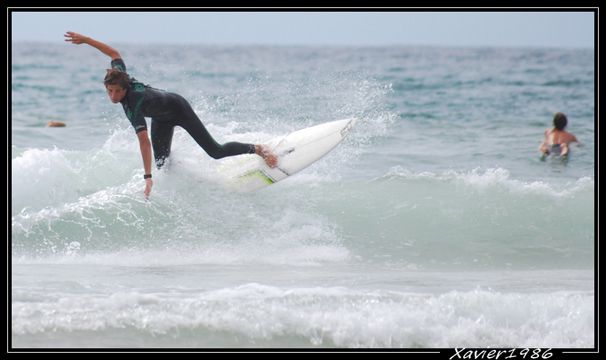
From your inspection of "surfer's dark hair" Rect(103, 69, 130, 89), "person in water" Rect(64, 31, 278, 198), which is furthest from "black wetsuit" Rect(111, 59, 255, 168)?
"surfer's dark hair" Rect(103, 69, 130, 89)

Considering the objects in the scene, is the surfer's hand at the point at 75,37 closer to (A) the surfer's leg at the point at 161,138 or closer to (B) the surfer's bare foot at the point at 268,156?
(A) the surfer's leg at the point at 161,138

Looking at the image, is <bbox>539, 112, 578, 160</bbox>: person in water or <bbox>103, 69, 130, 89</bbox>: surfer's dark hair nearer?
<bbox>103, 69, 130, 89</bbox>: surfer's dark hair

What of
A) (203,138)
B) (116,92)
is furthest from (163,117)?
(116,92)

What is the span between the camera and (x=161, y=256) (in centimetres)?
837

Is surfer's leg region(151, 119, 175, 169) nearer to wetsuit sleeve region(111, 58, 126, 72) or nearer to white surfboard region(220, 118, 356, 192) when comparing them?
wetsuit sleeve region(111, 58, 126, 72)

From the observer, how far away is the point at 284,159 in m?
8.82

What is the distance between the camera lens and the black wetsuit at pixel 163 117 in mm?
7850

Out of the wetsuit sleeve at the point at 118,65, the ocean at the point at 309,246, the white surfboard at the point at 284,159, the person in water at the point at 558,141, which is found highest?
the wetsuit sleeve at the point at 118,65

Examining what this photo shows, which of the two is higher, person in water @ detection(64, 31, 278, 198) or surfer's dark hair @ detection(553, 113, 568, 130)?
surfer's dark hair @ detection(553, 113, 568, 130)

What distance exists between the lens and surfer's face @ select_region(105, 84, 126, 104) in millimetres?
7652

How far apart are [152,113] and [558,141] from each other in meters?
7.26

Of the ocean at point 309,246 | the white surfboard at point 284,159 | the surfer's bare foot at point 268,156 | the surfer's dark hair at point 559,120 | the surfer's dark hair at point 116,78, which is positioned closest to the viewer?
the ocean at point 309,246

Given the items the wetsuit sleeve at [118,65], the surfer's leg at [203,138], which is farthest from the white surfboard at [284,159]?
the wetsuit sleeve at [118,65]

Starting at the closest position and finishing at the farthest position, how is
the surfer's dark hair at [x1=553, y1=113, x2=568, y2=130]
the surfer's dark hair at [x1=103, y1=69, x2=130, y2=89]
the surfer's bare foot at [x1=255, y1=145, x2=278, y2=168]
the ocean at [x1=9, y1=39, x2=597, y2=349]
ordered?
the ocean at [x1=9, y1=39, x2=597, y2=349], the surfer's dark hair at [x1=103, y1=69, x2=130, y2=89], the surfer's bare foot at [x1=255, y1=145, x2=278, y2=168], the surfer's dark hair at [x1=553, y1=113, x2=568, y2=130]
